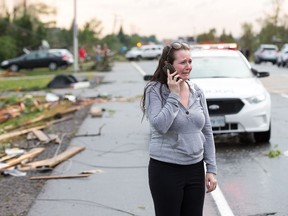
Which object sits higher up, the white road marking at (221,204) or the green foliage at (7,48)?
the white road marking at (221,204)

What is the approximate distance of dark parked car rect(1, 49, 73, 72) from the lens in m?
41.3

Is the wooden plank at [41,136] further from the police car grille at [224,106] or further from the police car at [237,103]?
the police car grille at [224,106]

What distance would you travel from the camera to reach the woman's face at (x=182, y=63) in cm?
345

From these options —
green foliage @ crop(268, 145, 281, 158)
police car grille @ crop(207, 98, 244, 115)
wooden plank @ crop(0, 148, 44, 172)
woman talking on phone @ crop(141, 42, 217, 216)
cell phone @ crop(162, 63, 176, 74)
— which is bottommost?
wooden plank @ crop(0, 148, 44, 172)

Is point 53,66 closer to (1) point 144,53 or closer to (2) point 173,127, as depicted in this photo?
(1) point 144,53

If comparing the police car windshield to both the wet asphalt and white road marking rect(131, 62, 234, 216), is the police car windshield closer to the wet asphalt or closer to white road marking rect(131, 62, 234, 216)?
the wet asphalt

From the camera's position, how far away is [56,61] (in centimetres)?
4159

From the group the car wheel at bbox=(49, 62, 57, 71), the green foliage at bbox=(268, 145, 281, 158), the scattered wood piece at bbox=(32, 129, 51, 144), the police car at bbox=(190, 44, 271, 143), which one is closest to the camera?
the green foliage at bbox=(268, 145, 281, 158)

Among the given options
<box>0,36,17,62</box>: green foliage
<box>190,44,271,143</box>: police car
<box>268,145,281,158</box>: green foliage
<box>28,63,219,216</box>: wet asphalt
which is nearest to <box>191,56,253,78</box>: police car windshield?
<box>190,44,271,143</box>: police car

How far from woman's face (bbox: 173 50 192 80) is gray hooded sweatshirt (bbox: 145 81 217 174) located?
0.15m

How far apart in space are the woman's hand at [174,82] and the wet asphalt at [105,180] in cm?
260

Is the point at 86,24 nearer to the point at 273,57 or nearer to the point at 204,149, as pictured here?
the point at 273,57

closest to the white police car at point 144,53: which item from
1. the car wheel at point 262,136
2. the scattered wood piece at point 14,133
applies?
the scattered wood piece at point 14,133

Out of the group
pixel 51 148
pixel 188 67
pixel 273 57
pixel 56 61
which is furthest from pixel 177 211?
pixel 273 57
